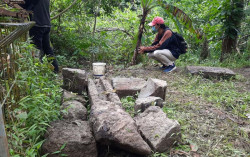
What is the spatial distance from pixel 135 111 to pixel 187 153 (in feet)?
3.49

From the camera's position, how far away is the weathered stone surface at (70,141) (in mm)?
2107

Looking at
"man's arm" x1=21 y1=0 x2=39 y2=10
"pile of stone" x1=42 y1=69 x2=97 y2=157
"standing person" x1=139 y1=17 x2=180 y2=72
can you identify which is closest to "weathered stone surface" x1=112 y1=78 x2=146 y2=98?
"pile of stone" x1=42 y1=69 x2=97 y2=157

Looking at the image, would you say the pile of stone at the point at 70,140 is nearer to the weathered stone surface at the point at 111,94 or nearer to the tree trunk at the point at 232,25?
the weathered stone surface at the point at 111,94

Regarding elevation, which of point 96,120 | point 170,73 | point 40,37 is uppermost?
point 40,37

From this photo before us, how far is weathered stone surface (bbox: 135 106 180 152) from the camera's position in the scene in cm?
236

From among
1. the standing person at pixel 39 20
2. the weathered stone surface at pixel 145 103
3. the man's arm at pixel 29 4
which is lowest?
the weathered stone surface at pixel 145 103

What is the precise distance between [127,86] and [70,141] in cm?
216

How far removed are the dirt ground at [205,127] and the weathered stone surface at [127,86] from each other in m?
0.55

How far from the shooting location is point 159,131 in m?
2.47

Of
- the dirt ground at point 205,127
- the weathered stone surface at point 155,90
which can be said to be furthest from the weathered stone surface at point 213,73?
the weathered stone surface at point 155,90

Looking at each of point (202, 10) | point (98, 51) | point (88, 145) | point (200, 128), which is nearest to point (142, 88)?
point (200, 128)

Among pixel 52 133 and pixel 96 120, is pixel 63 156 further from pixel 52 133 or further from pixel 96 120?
pixel 96 120

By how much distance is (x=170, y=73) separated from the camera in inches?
227

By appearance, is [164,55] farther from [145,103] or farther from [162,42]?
[145,103]
